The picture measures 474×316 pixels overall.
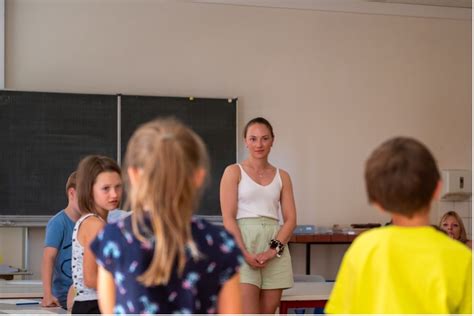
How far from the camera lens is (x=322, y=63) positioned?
25.9 ft

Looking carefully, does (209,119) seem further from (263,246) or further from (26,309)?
(26,309)

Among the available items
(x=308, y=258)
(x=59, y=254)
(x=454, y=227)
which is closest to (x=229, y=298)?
(x=59, y=254)

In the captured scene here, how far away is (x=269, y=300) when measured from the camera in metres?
3.97

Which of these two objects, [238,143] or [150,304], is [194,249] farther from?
Result: [238,143]

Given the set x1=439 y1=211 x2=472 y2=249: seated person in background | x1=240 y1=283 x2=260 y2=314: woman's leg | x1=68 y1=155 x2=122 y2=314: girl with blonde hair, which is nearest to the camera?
x1=68 y1=155 x2=122 y2=314: girl with blonde hair

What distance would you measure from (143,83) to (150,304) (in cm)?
580

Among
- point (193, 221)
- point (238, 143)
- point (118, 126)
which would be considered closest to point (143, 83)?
point (118, 126)

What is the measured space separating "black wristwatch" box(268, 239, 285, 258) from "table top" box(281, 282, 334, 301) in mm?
333

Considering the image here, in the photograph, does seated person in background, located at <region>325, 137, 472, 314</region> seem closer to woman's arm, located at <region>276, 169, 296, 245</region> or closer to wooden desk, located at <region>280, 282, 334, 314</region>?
woman's arm, located at <region>276, 169, 296, 245</region>

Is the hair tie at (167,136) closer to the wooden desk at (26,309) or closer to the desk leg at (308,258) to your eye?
the wooden desk at (26,309)

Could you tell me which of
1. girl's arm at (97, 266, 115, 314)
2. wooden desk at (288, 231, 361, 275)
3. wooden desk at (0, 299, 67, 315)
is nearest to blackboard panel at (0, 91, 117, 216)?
wooden desk at (288, 231, 361, 275)

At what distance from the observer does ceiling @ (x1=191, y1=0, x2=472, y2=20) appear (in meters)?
7.73

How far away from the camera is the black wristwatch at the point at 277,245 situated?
398 centimetres

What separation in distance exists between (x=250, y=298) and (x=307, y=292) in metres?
0.61
